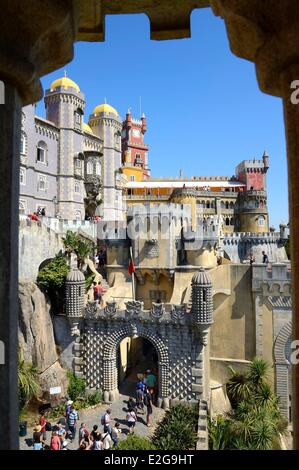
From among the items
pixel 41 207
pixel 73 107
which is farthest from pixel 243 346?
pixel 73 107

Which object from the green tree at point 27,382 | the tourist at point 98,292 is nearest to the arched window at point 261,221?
the tourist at point 98,292

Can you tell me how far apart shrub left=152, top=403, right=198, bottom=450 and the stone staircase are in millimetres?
372

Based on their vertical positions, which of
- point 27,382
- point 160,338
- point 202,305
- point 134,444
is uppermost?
point 202,305

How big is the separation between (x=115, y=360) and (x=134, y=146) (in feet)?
195

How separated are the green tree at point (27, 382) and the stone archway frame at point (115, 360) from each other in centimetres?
372

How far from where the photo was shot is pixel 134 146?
2854 inches

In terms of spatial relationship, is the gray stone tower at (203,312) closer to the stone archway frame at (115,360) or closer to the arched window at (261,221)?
the stone archway frame at (115,360)

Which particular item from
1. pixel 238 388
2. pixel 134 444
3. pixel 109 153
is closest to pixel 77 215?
pixel 109 153

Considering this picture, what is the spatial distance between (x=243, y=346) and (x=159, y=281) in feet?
26.4

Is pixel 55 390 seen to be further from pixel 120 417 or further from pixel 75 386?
pixel 120 417

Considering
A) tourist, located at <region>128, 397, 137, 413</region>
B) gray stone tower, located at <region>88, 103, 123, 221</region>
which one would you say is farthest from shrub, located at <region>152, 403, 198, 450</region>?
gray stone tower, located at <region>88, 103, 123, 221</region>

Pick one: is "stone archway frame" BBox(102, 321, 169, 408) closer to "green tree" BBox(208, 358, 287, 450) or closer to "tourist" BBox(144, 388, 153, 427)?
"tourist" BBox(144, 388, 153, 427)

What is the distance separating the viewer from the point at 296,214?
2.18m

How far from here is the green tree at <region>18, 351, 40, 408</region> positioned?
50.1 feet
